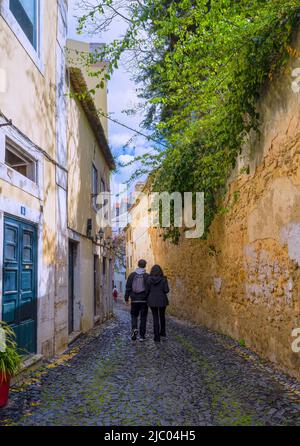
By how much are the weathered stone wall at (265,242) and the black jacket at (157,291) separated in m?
1.12

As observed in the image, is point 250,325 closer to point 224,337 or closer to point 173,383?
point 224,337

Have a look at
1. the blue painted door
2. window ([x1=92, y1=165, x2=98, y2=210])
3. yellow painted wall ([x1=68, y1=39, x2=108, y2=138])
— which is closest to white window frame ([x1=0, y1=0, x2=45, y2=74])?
the blue painted door

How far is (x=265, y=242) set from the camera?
6.37m

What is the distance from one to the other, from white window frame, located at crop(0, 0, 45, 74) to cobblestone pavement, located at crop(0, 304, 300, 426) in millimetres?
4016

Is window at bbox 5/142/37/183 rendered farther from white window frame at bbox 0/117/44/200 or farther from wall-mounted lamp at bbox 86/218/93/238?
wall-mounted lamp at bbox 86/218/93/238

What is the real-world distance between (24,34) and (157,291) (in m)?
4.81

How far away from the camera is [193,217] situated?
10.5 metres

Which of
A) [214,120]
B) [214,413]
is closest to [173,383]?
[214,413]

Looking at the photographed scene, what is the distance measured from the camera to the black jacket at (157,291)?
855 cm

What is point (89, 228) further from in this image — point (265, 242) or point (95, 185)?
point (265, 242)

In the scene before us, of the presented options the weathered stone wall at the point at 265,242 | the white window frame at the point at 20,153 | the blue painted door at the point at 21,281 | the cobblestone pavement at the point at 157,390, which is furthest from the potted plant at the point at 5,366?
the weathered stone wall at the point at 265,242

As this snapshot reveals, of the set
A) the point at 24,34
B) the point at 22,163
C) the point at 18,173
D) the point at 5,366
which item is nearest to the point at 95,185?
the point at 22,163

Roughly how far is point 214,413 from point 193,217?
21.9ft

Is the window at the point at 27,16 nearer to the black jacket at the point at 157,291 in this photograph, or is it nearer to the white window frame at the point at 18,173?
the white window frame at the point at 18,173
